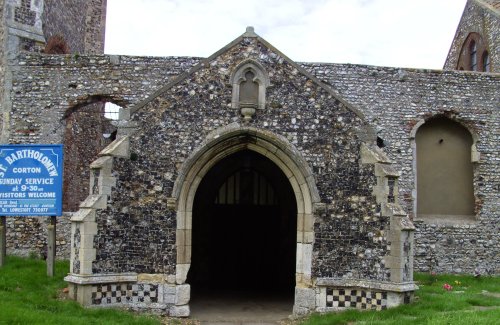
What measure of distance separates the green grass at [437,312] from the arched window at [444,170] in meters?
Result: 4.00

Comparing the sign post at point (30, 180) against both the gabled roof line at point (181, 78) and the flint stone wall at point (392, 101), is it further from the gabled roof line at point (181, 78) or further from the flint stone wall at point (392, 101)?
the flint stone wall at point (392, 101)

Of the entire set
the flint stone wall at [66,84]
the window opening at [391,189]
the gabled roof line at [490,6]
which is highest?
the gabled roof line at [490,6]

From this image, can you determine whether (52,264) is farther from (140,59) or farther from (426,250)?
(426,250)

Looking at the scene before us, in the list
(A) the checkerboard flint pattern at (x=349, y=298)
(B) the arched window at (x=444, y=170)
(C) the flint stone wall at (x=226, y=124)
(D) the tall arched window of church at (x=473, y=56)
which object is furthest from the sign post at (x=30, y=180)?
(D) the tall arched window of church at (x=473, y=56)

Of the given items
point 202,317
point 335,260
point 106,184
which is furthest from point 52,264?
point 335,260

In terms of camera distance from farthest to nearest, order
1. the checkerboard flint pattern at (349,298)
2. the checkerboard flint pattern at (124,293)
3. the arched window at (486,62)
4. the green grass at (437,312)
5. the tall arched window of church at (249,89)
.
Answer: the arched window at (486,62) < the tall arched window of church at (249,89) < the checkerboard flint pattern at (349,298) < the checkerboard flint pattern at (124,293) < the green grass at (437,312)

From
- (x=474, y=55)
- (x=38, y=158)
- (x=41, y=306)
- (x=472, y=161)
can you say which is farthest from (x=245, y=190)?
(x=474, y=55)

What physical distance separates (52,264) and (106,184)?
2.61 meters

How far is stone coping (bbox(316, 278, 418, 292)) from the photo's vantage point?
920cm

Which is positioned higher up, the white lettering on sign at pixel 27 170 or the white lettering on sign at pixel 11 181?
the white lettering on sign at pixel 27 170

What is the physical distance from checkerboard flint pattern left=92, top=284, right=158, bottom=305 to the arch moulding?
514 mm

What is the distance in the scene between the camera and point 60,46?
56.6ft

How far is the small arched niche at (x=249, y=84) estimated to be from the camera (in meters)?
9.89

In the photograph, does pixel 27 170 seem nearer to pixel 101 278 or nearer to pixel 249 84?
pixel 101 278
